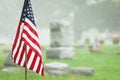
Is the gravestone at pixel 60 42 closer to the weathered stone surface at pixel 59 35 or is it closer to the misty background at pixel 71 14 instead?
the weathered stone surface at pixel 59 35

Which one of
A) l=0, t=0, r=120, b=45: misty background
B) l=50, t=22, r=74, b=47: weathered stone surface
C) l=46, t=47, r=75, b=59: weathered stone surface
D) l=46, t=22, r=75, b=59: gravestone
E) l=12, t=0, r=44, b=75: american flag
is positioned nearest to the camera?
l=12, t=0, r=44, b=75: american flag

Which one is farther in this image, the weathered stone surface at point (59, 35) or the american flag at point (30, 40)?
the weathered stone surface at point (59, 35)

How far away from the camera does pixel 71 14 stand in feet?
261

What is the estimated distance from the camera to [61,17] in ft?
248

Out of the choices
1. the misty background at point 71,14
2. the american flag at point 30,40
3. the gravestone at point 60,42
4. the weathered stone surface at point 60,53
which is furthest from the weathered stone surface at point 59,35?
the misty background at point 71,14

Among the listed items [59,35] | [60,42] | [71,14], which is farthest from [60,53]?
[71,14]

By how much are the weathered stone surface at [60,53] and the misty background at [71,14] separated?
1645 inches

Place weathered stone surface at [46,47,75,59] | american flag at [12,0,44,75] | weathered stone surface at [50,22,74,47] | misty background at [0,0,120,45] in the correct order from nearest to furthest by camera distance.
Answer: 1. american flag at [12,0,44,75]
2. weathered stone surface at [46,47,75,59]
3. weathered stone surface at [50,22,74,47]
4. misty background at [0,0,120,45]

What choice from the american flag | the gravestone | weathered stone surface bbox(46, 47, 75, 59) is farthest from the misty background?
the american flag

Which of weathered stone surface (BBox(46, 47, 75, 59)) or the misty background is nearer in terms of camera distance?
weathered stone surface (BBox(46, 47, 75, 59))

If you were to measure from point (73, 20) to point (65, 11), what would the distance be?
101 inches

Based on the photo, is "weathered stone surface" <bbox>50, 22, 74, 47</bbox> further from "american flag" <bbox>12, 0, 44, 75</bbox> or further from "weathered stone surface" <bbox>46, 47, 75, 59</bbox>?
"american flag" <bbox>12, 0, 44, 75</bbox>

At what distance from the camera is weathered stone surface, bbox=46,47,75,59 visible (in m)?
21.1

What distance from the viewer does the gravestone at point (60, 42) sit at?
69.8 ft
